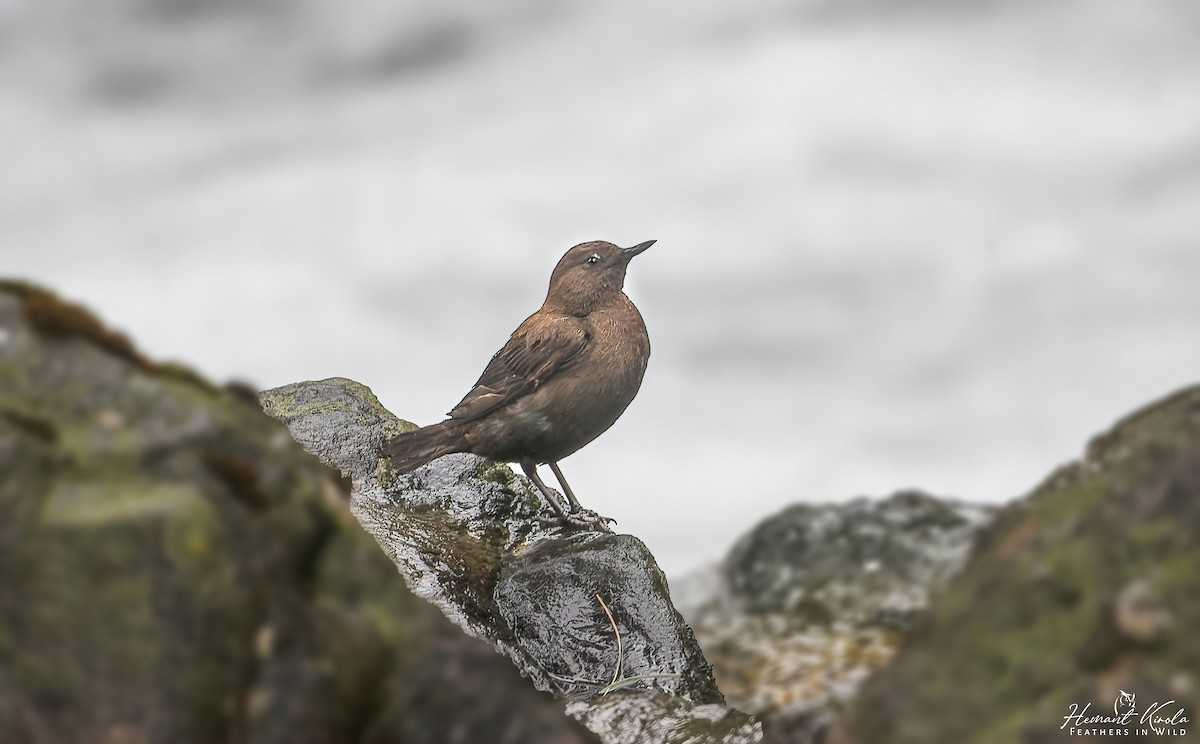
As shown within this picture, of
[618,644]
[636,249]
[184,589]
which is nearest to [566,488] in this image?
[636,249]

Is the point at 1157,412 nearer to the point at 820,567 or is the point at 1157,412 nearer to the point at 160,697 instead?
the point at 820,567

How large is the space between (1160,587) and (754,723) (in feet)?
7.12

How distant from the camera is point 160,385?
2.73 meters

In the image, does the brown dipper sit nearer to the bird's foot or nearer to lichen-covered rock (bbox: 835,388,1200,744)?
the bird's foot

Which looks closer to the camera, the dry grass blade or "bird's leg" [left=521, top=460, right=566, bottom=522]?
the dry grass blade

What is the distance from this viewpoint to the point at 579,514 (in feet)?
24.5

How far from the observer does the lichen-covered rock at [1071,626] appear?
2.31 metres

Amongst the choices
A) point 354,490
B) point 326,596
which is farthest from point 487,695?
point 354,490

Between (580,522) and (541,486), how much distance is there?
674 mm

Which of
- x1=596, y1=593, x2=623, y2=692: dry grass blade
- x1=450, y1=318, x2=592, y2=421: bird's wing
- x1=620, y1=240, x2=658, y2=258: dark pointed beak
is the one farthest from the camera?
x1=620, y1=240, x2=658, y2=258: dark pointed beak

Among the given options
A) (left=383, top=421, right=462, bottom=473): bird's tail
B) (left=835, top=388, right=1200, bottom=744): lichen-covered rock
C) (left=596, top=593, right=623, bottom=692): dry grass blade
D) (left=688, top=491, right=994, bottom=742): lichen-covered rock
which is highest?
(left=383, top=421, right=462, bottom=473): bird's tail

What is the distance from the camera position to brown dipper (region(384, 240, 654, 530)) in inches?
288

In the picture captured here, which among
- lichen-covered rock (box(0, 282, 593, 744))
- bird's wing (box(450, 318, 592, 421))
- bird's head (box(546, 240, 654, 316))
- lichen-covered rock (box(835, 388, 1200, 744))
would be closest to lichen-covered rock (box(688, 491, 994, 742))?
lichen-covered rock (box(835, 388, 1200, 744))

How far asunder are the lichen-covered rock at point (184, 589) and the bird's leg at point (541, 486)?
435 centimetres
